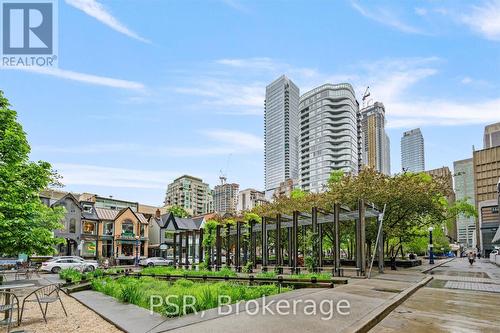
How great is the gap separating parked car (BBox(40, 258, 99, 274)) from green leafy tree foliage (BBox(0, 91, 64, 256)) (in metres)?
17.2

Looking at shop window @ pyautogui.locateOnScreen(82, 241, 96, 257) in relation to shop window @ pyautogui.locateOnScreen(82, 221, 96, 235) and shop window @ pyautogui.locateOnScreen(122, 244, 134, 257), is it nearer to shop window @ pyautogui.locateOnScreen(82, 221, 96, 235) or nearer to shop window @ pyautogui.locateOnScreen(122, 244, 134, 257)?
shop window @ pyautogui.locateOnScreen(82, 221, 96, 235)

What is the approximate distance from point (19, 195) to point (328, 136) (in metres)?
151

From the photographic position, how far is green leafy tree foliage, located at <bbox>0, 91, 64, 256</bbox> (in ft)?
61.0

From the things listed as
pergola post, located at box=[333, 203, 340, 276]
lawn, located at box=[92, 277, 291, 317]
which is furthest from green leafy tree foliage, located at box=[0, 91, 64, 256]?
pergola post, located at box=[333, 203, 340, 276]

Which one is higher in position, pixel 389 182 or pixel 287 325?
pixel 389 182

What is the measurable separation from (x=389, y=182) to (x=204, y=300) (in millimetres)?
23340

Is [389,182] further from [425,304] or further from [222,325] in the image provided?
[222,325]

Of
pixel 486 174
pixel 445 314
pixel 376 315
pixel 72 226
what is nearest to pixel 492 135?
pixel 486 174

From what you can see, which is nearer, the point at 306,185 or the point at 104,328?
the point at 104,328

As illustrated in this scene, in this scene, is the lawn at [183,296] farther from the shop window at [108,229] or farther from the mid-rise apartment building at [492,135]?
the mid-rise apartment building at [492,135]

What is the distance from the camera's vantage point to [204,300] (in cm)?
987

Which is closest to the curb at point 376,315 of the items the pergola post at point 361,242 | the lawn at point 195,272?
the pergola post at point 361,242

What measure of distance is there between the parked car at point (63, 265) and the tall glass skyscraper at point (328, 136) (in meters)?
127

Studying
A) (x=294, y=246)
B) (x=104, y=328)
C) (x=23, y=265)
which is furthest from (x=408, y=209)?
(x=23, y=265)
